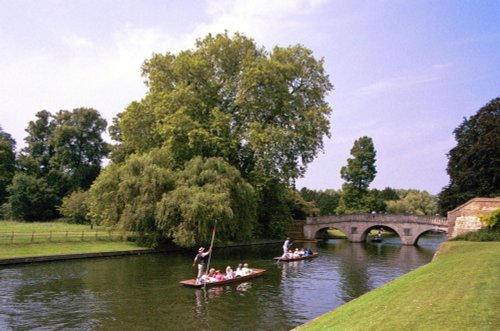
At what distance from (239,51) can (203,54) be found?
3817 millimetres

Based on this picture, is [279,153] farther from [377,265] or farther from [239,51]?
[377,265]

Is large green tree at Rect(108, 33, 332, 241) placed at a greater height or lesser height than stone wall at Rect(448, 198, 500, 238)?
greater

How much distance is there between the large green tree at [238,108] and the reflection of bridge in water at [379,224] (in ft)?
54.3

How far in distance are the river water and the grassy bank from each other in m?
3.37

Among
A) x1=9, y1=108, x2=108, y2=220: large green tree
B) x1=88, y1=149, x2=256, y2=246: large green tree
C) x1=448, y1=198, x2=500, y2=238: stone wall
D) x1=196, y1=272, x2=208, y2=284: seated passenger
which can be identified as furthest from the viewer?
x1=9, y1=108, x2=108, y2=220: large green tree

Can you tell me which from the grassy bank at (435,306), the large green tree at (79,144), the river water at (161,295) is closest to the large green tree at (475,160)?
the river water at (161,295)

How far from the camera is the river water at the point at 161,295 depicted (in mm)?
16391

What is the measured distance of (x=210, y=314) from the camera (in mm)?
17688

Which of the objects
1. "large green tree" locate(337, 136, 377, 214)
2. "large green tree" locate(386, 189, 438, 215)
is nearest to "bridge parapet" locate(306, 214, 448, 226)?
"large green tree" locate(337, 136, 377, 214)

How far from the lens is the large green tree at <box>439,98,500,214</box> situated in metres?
45.0

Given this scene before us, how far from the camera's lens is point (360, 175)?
2891 inches

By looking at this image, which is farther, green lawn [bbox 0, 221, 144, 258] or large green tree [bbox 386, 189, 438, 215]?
large green tree [bbox 386, 189, 438, 215]

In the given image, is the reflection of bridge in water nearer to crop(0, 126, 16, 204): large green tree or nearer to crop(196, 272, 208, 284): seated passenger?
crop(196, 272, 208, 284): seated passenger

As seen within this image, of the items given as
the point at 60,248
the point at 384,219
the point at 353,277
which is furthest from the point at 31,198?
the point at 353,277
